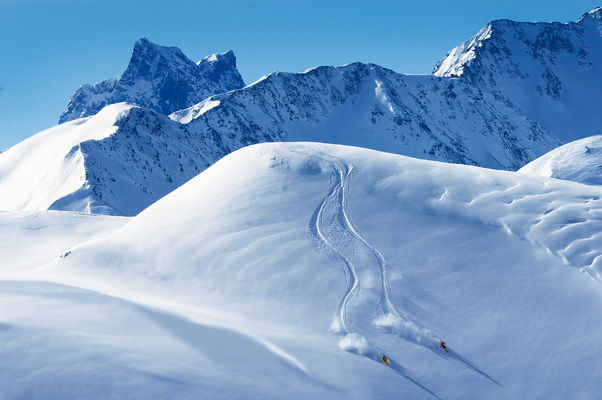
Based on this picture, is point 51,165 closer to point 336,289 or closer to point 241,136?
point 336,289

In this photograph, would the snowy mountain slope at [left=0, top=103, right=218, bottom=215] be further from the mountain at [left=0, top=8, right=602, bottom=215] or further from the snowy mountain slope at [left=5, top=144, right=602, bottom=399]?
the snowy mountain slope at [left=5, top=144, right=602, bottom=399]

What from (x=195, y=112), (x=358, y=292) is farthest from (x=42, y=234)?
(x=195, y=112)

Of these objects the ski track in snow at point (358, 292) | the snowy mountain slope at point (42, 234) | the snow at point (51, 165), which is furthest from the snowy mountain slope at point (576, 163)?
the snow at point (51, 165)

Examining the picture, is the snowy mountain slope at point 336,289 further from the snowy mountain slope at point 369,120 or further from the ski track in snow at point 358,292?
the snowy mountain slope at point 369,120

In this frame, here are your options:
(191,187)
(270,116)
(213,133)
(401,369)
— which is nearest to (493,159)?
(270,116)

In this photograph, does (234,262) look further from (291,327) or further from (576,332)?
(576,332)
